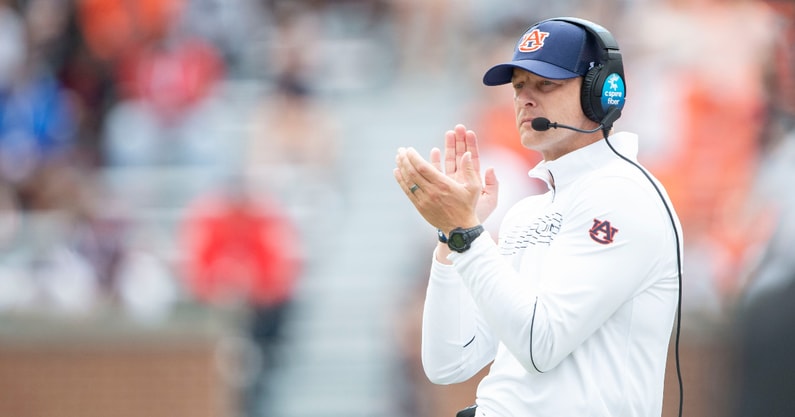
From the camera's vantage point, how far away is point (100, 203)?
32.8 ft

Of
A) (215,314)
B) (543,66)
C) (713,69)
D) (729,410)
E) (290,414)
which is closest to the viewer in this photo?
(729,410)

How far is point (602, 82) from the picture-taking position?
3.23 meters

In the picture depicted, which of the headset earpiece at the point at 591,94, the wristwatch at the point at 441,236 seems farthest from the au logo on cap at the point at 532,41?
the wristwatch at the point at 441,236

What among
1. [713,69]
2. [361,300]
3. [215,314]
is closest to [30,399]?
[215,314]

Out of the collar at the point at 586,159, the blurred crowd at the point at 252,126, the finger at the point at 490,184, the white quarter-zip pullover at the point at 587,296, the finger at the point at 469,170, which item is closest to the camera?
the white quarter-zip pullover at the point at 587,296

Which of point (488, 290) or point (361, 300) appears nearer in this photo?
point (488, 290)

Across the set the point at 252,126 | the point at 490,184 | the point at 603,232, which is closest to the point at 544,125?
the point at 603,232

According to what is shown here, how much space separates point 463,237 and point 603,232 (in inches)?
14.0

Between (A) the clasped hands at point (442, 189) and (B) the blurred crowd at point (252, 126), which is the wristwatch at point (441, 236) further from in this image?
(B) the blurred crowd at point (252, 126)

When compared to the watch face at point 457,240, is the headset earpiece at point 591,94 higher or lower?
higher

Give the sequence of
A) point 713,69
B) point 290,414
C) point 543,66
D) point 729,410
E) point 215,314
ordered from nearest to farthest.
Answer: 1. point 729,410
2. point 543,66
3. point 215,314
4. point 290,414
5. point 713,69

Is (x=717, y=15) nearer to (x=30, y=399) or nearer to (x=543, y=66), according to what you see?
(x=30, y=399)

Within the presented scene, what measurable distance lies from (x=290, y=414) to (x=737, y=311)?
688cm

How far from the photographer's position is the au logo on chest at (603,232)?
3059 millimetres
